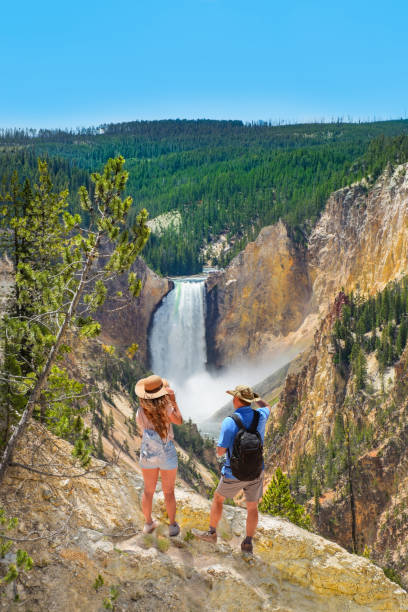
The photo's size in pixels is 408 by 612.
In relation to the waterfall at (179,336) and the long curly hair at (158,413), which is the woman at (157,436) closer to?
the long curly hair at (158,413)

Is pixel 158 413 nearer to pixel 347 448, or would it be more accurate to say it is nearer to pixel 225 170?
pixel 347 448

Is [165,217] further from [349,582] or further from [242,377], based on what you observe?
[349,582]

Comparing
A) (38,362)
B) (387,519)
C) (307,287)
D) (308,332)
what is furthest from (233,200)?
(38,362)

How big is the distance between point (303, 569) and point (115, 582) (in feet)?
7.89

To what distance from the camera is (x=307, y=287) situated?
69938 millimetres

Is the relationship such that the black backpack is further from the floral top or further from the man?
the floral top

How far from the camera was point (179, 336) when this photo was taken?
7006cm

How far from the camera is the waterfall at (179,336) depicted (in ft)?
227

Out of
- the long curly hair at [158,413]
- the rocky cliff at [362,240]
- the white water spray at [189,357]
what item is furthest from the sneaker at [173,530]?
the white water spray at [189,357]

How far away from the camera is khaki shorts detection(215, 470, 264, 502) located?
22.1ft

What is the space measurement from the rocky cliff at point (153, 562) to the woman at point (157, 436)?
42 cm

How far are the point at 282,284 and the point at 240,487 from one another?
63832 millimetres

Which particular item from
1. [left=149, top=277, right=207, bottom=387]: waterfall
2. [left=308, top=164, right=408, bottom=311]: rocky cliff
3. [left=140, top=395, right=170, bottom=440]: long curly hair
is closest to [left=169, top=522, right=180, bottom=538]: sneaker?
[left=140, top=395, right=170, bottom=440]: long curly hair

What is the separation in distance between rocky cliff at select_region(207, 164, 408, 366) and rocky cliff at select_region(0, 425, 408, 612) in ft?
163
